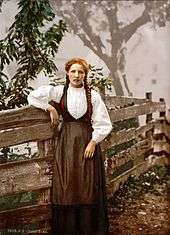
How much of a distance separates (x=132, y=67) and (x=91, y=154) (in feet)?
1.80

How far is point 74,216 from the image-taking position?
1909 mm

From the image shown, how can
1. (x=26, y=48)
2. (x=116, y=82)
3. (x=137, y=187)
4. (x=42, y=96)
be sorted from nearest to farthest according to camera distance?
(x=42, y=96) → (x=26, y=48) → (x=116, y=82) → (x=137, y=187)

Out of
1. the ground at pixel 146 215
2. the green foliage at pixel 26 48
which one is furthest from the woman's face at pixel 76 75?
the ground at pixel 146 215

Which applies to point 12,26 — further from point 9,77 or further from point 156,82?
point 156,82

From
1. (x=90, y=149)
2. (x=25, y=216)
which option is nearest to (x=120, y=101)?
(x=90, y=149)

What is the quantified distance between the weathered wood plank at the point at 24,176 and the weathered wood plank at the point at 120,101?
1.47ft

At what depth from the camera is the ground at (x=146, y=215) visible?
207 centimetres

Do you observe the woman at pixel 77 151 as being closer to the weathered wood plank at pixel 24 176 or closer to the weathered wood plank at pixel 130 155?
the weathered wood plank at pixel 24 176

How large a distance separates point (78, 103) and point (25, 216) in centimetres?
61

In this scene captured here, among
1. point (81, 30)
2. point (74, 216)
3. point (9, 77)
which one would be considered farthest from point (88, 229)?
point (81, 30)

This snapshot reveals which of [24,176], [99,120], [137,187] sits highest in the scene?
[99,120]

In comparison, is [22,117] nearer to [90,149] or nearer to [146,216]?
[90,149]

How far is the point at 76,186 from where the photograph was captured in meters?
1.90

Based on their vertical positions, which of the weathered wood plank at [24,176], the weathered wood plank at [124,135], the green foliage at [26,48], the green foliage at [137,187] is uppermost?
the green foliage at [26,48]
